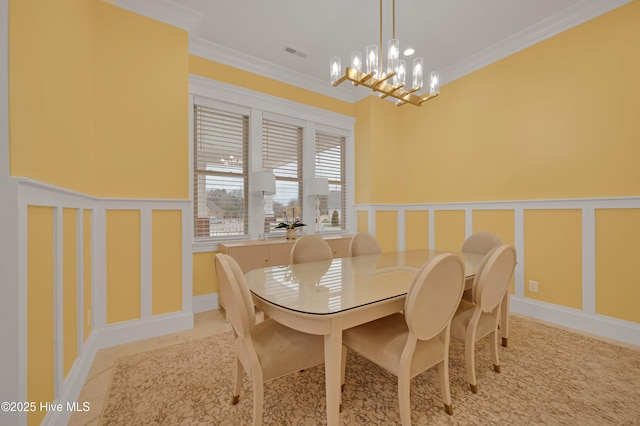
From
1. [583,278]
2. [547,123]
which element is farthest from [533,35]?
[583,278]

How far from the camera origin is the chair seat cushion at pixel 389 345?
1.36m

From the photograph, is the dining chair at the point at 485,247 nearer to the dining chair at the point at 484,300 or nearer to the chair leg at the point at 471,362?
the dining chair at the point at 484,300

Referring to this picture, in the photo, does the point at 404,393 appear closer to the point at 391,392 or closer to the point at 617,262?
the point at 391,392

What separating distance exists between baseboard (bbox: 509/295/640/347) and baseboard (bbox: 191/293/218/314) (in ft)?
Result: 12.1

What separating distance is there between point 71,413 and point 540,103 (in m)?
4.95

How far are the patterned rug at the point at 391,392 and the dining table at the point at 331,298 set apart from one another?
1.30 ft

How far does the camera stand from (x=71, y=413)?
61.0 inches

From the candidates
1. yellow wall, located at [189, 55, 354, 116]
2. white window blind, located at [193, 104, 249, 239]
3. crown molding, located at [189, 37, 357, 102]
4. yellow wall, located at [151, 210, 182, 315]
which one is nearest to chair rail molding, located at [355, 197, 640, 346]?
yellow wall, located at [189, 55, 354, 116]

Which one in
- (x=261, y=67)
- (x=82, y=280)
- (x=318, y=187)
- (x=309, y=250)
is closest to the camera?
(x=82, y=280)

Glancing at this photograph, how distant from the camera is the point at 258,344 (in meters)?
1.39

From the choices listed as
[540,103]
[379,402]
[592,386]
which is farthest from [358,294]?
[540,103]

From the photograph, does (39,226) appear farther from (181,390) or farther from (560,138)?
(560,138)

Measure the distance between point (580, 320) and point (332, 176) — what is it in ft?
11.6

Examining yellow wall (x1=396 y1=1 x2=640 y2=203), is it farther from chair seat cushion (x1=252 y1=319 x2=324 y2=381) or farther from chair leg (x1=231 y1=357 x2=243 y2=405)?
chair leg (x1=231 y1=357 x2=243 y2=405)
